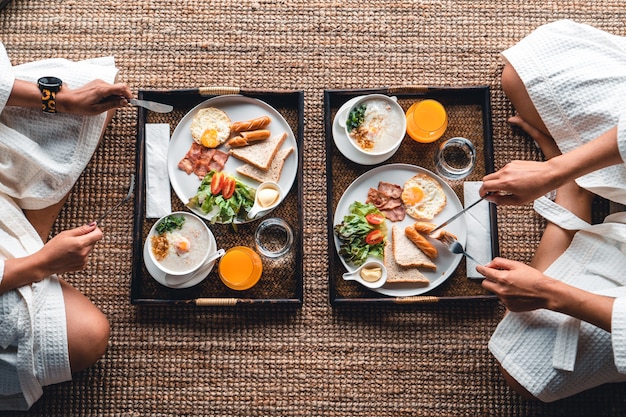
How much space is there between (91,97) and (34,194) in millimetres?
335

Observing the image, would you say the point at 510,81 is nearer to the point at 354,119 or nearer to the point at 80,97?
the point at 354,119

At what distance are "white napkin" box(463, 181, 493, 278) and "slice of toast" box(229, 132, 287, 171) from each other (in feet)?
1.97

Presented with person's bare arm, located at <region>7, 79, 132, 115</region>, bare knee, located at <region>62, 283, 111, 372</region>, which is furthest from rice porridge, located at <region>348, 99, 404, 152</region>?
bare knee, located at <region>62, 283, 111, 372</region>

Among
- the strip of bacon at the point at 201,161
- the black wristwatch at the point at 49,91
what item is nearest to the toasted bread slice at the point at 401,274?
the strip of bacon at the point at 201,161

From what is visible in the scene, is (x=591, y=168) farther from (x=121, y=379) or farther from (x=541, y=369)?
(x=121, y=379)

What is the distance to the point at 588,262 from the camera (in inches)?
56.0

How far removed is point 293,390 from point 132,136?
3.18ft

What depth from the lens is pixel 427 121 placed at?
5.23 feet

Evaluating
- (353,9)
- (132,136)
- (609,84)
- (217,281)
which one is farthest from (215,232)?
(609,84)

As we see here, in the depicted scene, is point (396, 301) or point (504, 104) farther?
point (504, 104)

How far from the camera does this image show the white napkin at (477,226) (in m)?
1.59

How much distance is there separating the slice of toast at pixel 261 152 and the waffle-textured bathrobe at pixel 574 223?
738 millimetres

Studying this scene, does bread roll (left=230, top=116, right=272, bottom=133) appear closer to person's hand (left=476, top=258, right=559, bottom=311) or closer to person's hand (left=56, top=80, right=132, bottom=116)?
person's hand (left=56, top=80, right=132, bottom=116)

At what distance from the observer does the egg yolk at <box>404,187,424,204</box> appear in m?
1.58
